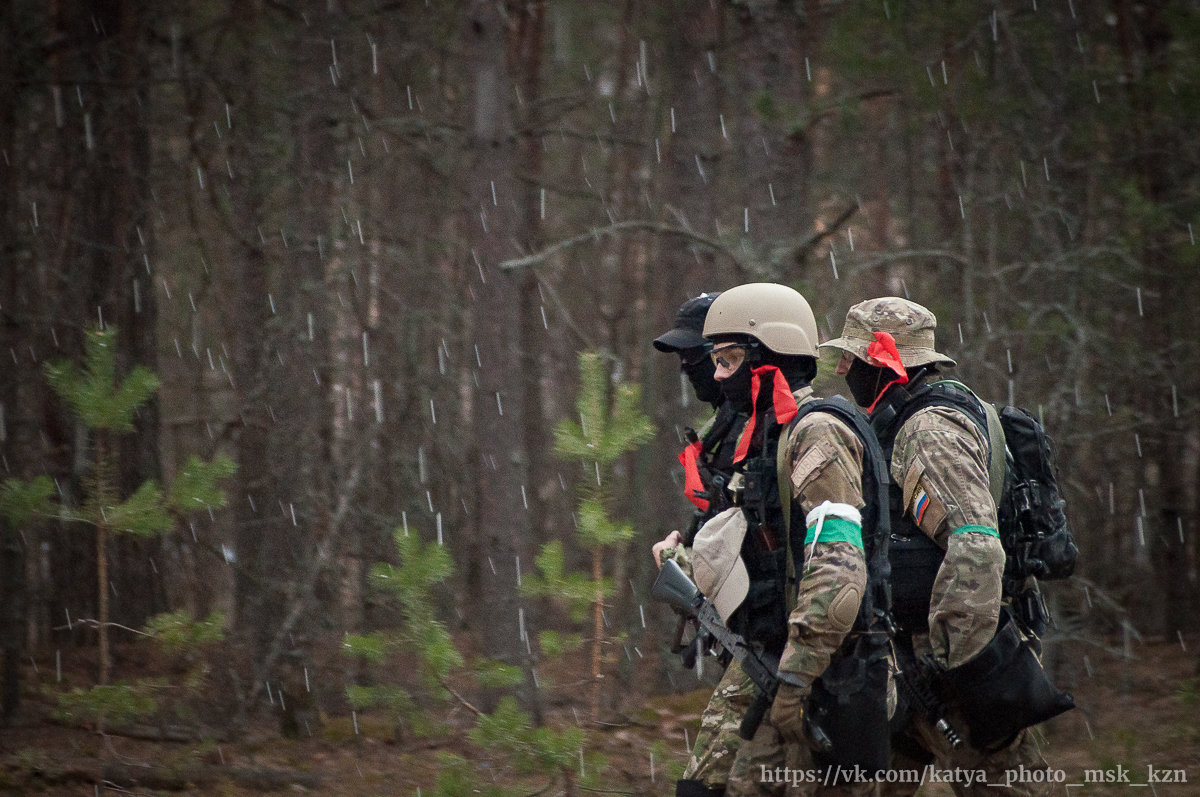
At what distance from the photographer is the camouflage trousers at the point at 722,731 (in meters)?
3.61

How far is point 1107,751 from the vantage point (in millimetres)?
6766

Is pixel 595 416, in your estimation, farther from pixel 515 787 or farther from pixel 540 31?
pixel 540 31

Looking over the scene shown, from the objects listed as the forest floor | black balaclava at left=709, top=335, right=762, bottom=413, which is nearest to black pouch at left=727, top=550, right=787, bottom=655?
black balaclava at left=709, top=335, right=762, bottom=413

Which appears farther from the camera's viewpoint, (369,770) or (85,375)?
(369,770)

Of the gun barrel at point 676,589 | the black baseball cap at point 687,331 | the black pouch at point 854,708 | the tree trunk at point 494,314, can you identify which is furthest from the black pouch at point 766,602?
the tree trunk at point 494,314

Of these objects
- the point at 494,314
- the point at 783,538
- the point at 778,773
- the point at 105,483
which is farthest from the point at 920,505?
the point at 494,314

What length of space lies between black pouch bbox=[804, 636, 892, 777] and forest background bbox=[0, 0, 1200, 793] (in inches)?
67.8

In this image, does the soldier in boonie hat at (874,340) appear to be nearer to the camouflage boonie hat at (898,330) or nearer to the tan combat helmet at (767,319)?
the camouflage boonie hat at (898,330)

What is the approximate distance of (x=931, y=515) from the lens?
12.6 ft

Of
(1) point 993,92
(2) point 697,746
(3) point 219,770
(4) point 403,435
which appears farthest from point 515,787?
(4) point 403,435

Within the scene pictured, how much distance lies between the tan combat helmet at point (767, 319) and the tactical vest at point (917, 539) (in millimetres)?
574

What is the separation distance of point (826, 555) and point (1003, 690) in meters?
1.11

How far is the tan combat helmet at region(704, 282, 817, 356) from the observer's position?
3.68m

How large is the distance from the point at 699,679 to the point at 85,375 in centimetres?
538
